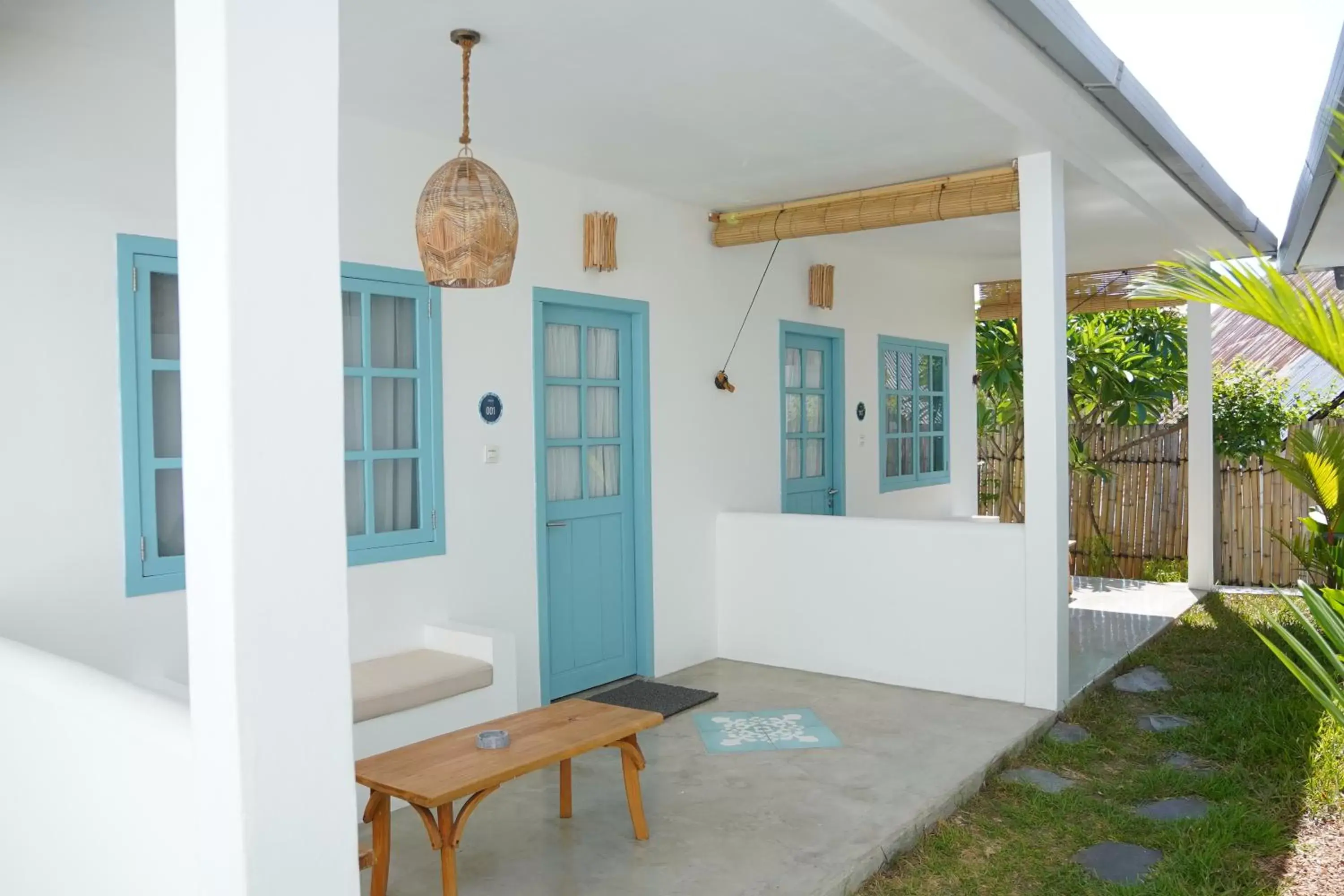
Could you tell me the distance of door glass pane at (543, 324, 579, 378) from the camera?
5.09 m

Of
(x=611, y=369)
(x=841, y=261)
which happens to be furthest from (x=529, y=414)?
(x=841, y=261)

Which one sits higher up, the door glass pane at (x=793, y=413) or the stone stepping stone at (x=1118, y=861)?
the door glass pane at (x=793, y=413)

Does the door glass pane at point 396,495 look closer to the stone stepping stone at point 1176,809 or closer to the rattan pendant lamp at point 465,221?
the rattan pendant lamp at point 465,221

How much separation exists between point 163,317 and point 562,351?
Answer: 2026mm

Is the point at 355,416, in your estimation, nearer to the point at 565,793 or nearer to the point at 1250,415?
the point at 565,793

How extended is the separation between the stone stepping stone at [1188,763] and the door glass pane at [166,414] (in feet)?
13.2

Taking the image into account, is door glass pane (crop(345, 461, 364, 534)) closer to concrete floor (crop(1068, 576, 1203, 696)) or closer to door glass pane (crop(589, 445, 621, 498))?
door glass pane (crop(589, 445, 621, 498))

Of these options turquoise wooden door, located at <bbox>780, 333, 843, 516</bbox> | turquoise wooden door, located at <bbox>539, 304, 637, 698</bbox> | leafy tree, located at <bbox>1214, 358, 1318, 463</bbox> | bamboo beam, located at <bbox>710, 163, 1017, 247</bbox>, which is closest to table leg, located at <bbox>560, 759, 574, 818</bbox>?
turquoise wooden door, located at <bbox>539, 304, 637, 698</bbox>

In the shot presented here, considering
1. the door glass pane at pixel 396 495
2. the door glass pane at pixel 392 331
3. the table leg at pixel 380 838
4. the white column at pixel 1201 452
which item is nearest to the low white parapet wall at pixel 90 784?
the table leg at pixel 380 838

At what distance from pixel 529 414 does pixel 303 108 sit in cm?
344

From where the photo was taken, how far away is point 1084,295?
28.7 feet

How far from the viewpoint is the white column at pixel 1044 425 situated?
15.9ft

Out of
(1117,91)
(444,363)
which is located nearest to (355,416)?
(444,363)

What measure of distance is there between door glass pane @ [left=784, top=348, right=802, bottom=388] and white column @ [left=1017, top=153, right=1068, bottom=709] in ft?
6.71
